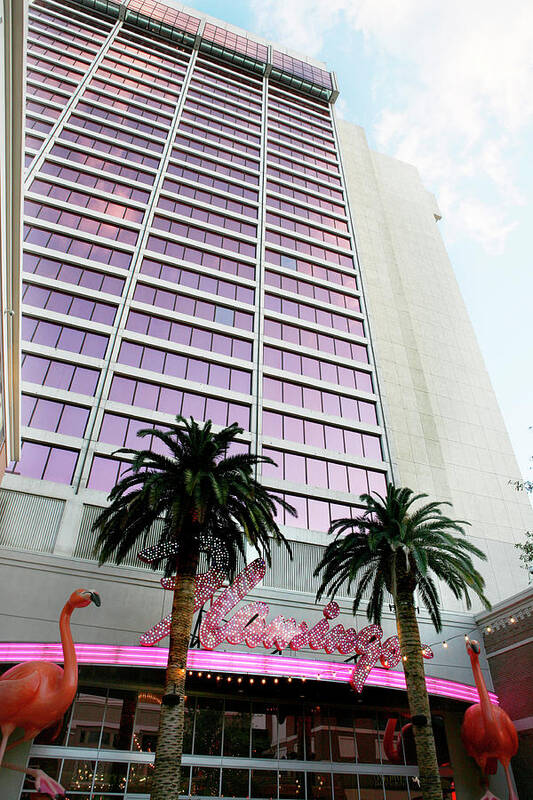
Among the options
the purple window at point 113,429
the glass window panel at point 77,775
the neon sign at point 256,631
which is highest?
the purple window at point 113,429

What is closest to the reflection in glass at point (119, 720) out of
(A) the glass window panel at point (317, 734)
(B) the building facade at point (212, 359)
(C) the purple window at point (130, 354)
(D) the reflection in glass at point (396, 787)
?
(B) the building facade at point (212, 359)

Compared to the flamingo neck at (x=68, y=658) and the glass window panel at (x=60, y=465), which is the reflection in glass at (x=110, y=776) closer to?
the flamingo neck at (x=68, y=658)

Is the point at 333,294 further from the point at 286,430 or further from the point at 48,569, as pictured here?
the point at 48,569

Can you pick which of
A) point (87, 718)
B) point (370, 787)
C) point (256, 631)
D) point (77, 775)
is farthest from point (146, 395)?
point (370, 787)

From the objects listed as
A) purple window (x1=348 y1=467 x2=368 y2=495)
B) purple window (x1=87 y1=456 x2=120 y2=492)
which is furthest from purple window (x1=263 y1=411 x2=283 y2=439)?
purple window (x1=87 y1=456 x2=120 y2=492)

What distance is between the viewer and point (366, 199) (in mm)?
56375

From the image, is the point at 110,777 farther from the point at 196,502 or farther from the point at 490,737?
the point at 490,737

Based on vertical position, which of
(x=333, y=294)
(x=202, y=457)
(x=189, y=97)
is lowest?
(x=202, y=457)

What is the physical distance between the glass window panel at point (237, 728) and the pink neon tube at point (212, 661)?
4.34 metres

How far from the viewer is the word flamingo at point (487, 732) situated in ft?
73.9

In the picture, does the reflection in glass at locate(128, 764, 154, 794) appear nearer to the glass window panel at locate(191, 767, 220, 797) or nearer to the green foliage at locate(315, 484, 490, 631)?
the glass window panel at locate(191, 767, 220, 797)

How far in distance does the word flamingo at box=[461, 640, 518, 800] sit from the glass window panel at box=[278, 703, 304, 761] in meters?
7.13

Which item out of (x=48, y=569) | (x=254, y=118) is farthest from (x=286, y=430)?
(x=254, y=118)

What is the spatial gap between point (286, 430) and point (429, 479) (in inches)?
418
